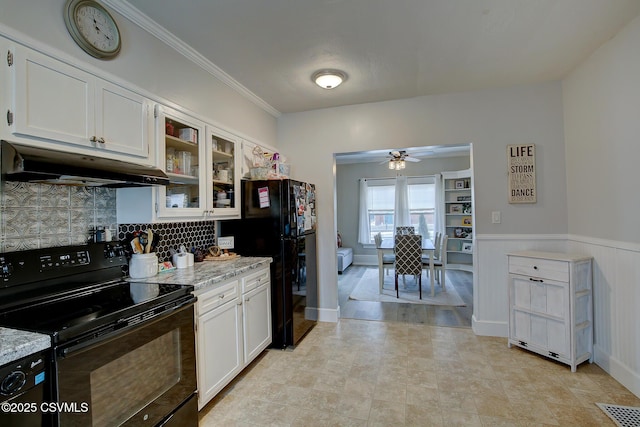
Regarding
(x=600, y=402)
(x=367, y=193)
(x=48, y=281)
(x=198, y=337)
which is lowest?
(x=600, y=402)

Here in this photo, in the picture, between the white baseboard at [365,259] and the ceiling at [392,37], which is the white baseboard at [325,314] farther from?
the white baseboard at [365,259]

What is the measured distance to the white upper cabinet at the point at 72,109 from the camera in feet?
4.32

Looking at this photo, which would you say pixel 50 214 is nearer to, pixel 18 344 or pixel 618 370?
pixel 18 344

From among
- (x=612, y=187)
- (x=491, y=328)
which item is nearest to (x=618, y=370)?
(x=491, y=328)

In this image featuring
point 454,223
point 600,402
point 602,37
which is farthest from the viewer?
point 454,223

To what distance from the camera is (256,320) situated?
102 inches

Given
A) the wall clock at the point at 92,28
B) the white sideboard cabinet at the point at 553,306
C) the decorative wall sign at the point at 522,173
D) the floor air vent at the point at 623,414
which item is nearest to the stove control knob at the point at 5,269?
the wall clock at the point at 92,28

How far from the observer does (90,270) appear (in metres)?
1.76

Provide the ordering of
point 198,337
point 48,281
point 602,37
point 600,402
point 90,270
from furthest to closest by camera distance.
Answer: point 602,37
point 600,402
point 198,337
point 90,270
point 48,281

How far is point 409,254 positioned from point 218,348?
327 centimetres

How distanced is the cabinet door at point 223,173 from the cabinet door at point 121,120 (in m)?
0.59

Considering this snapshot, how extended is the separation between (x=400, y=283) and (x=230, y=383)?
379 centimetres

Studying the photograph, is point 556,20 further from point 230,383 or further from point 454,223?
point 454,223

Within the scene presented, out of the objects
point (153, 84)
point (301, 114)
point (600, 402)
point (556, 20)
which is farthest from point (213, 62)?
point (600, 402)
